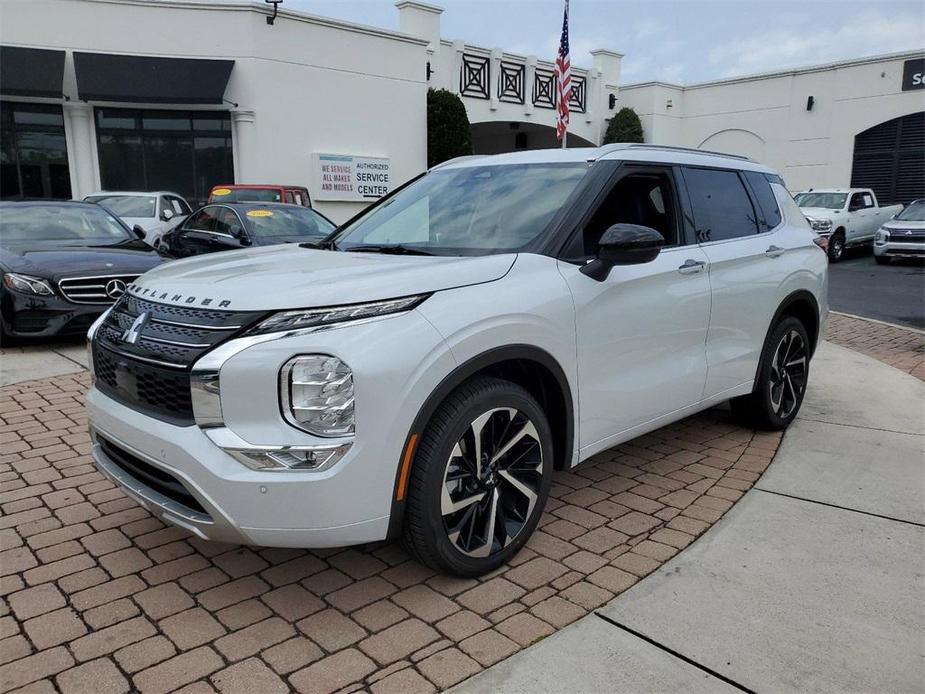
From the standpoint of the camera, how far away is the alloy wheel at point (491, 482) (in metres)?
2.90

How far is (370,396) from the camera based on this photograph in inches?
99.9

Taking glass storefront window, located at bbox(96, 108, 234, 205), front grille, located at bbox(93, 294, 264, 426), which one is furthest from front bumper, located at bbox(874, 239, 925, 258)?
front grille, located at bbox(93, 294, 264, 426)

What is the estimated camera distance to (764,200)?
16.4ft

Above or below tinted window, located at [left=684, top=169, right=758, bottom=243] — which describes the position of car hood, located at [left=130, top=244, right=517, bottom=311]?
below

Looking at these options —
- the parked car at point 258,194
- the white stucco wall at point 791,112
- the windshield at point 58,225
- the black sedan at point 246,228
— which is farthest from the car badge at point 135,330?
the white stucco wall at point 791,112

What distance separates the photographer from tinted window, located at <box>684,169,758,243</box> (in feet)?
14.1

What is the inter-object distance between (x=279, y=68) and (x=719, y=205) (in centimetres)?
1680

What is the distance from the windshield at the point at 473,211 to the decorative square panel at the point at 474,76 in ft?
66.8

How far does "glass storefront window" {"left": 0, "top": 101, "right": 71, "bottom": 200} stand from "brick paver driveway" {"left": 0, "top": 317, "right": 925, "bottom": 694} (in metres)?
16.9

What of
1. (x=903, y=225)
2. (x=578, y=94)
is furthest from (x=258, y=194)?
(x=578, y=94)

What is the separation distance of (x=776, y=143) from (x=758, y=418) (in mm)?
25994

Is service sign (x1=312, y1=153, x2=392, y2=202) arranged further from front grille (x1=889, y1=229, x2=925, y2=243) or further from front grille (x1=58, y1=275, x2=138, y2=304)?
front grille (x1=889, y1=229, x2=925, y2=243)

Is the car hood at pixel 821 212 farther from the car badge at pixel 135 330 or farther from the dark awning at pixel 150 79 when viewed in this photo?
the car badge at pixel 135 330

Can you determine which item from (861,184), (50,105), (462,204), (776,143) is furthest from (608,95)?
(462,204)
